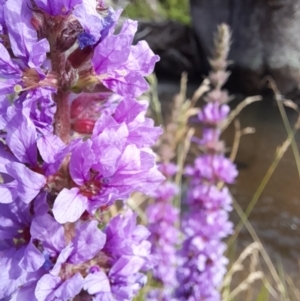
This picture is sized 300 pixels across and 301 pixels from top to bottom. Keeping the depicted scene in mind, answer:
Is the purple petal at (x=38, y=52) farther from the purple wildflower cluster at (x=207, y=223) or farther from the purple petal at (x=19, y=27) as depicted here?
the purple wildflower cluster at (x=207, y=223)

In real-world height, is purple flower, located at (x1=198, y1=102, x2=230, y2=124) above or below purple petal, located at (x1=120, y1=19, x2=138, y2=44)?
below

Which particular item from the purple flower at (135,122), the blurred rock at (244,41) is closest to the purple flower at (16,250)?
the purple flower at (135,122)

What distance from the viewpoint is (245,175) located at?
91.8 inches

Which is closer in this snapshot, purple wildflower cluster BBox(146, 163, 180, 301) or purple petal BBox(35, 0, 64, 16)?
purple petal BBox(35, 0, 64, 16)

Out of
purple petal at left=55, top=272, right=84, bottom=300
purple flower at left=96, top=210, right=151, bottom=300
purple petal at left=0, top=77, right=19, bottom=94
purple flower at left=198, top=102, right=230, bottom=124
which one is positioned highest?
purple petal at left=0, top=77, right=19, bottom=94

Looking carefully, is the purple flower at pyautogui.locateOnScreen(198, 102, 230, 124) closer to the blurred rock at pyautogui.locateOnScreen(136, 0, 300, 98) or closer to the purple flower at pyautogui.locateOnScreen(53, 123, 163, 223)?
the purple flower at pyautogui.locateOnScreen(53, 123, 163, 223)

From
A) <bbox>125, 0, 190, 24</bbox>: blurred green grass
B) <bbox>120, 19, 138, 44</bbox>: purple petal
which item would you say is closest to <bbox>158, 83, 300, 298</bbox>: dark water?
<bbox>120, 19, 138, 44</bbox>: purple petal

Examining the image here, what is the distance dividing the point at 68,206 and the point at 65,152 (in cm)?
4

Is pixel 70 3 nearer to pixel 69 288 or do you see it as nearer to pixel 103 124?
pixel 103 124

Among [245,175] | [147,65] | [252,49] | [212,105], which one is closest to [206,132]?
[212,105]

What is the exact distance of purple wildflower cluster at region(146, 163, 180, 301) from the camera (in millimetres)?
1060

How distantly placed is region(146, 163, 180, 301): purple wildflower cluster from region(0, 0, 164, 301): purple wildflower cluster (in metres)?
0.60

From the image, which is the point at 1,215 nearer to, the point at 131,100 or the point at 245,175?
the point at 131,100

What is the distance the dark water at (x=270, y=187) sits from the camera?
187 centimetres
